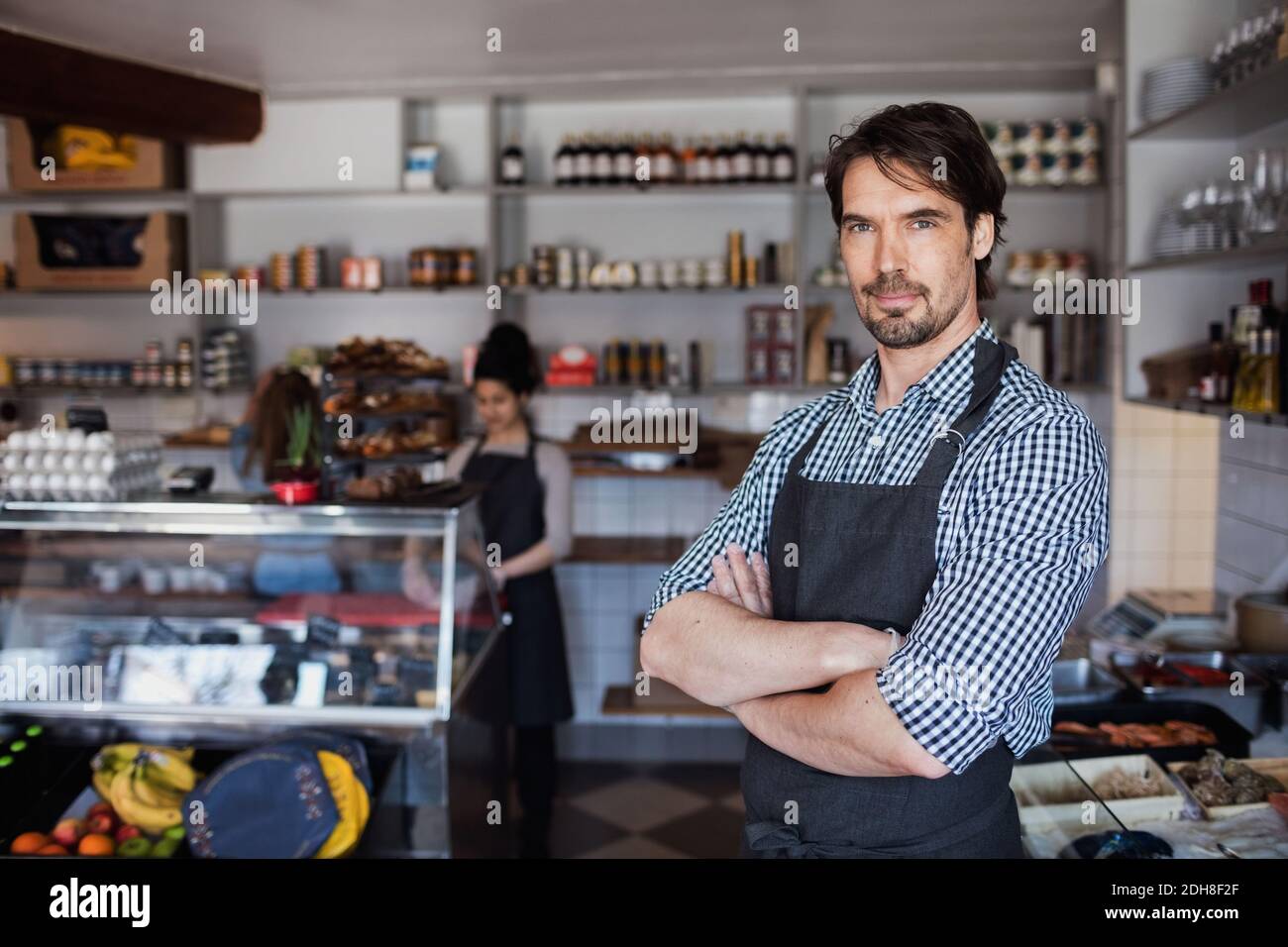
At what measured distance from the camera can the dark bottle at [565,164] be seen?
15.3 ft

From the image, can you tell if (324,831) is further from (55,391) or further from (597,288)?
(55,391)

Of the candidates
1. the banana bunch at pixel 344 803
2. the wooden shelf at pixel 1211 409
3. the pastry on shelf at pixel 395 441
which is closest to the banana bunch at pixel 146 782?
the banana bunch at pixel 344 803

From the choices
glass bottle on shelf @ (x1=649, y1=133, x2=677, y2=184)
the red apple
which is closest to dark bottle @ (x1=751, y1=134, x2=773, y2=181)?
glass bottle on shelf @ (x1=649, y1=133, x2=677, y2=184)

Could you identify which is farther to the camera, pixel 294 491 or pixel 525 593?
pixel 525 593

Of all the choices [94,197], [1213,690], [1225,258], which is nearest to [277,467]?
[1213,690]

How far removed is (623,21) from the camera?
3.87 metres

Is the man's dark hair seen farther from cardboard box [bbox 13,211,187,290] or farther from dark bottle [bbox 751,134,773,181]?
cardboard box [bbox 13,211,187,290]

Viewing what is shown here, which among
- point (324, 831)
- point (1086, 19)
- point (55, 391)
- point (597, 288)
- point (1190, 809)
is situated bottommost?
point (324, 831)

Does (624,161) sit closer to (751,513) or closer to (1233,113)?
(1233,113)

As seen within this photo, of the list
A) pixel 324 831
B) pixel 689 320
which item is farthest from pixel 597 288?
pixel 324 831

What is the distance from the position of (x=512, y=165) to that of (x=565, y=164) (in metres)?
0.22

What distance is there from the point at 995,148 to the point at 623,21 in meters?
1.58

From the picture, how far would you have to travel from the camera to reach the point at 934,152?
146 cm
